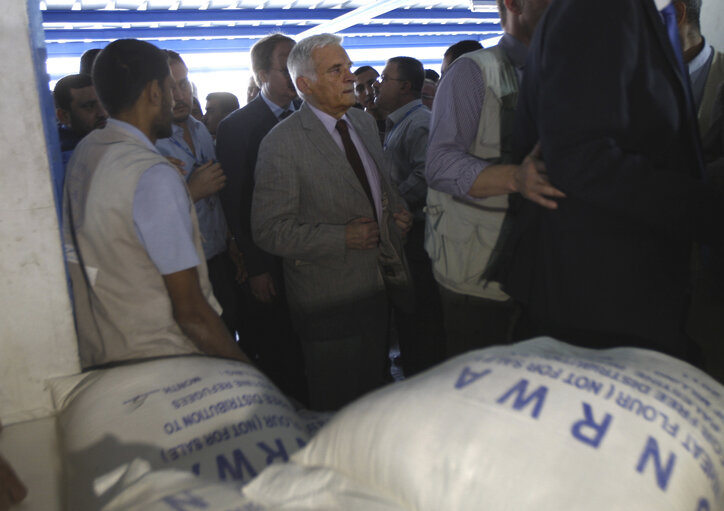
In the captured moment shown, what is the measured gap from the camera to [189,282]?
155 cm

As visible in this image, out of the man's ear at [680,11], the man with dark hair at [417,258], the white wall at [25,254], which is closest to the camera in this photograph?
the white wall at [25,254]

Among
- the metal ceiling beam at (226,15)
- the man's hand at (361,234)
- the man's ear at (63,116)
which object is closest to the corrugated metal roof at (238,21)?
the metal ceiling beam at (226,15)

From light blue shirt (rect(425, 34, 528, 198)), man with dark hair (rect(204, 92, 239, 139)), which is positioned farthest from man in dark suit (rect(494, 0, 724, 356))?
man with dark hair (rect(204, 92, 239, 139))

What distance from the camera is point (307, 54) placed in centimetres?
231

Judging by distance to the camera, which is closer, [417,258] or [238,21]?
[417,258]

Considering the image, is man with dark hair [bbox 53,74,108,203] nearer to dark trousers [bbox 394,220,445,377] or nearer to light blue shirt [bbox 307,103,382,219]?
light blue shirt [bbox 307,103,382,219]

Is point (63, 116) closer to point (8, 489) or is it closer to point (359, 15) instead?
point (8, 489)

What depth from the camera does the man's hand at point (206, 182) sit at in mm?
2508

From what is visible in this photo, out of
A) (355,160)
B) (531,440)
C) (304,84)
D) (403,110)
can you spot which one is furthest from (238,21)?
(531,440)

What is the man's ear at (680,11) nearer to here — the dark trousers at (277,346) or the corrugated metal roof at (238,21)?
the dark trousers at (277,346)

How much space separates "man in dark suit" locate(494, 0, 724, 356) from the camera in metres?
1.20

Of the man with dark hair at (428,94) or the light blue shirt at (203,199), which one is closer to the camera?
the light blue shirt at (203,199)

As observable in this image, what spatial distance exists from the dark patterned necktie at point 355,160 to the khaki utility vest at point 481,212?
0.34m

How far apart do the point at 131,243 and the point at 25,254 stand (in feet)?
0.83
